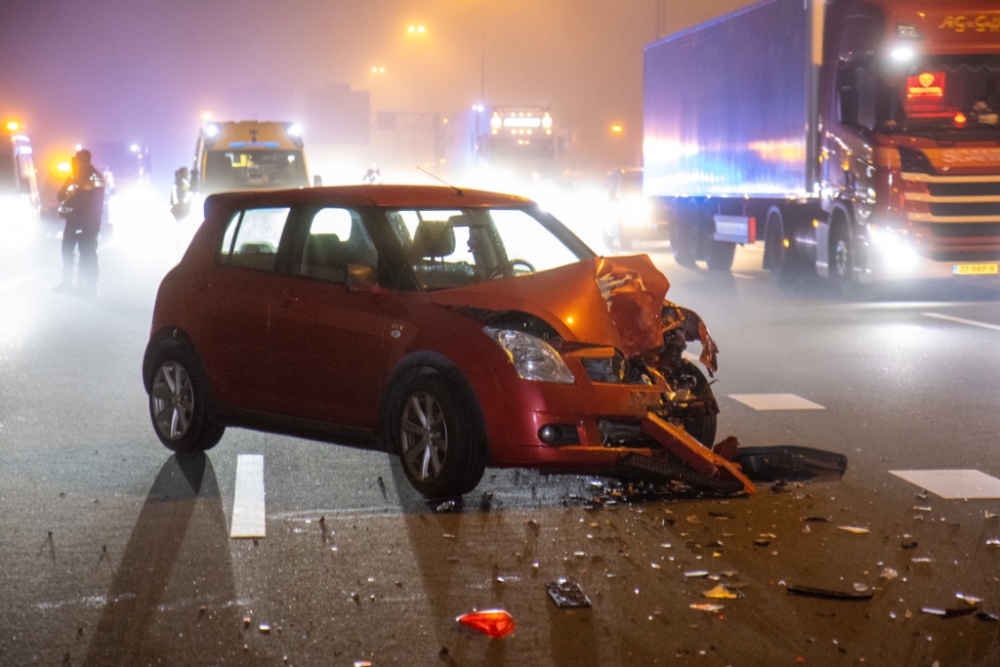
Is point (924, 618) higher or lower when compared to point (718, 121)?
lower

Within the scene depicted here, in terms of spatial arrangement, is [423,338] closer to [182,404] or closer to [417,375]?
[417,375]

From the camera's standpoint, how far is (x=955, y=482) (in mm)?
7781

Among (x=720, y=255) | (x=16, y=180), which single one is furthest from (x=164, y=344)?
(x=16, y=180)

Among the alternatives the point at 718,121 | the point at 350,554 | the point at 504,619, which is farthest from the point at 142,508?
the point at 718,121

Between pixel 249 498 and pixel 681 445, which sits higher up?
pixel 681 445

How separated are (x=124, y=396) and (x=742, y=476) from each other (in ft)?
18.3

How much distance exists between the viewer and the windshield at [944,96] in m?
18.5

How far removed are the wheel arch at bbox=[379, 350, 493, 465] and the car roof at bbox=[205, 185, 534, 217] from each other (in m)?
1.04

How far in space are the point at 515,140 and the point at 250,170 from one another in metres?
27.3

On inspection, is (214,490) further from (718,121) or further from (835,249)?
(718,121)

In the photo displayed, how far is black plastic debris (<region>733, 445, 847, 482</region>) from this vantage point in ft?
25.7

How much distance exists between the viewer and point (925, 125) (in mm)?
18531

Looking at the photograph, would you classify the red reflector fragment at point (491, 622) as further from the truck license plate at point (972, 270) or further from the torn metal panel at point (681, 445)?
the truck license plate at point (972, 270)

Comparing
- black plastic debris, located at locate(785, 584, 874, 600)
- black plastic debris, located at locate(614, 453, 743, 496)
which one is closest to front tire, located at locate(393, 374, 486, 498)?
black plastic debris, located at locate(614, 453, 743, 496)
